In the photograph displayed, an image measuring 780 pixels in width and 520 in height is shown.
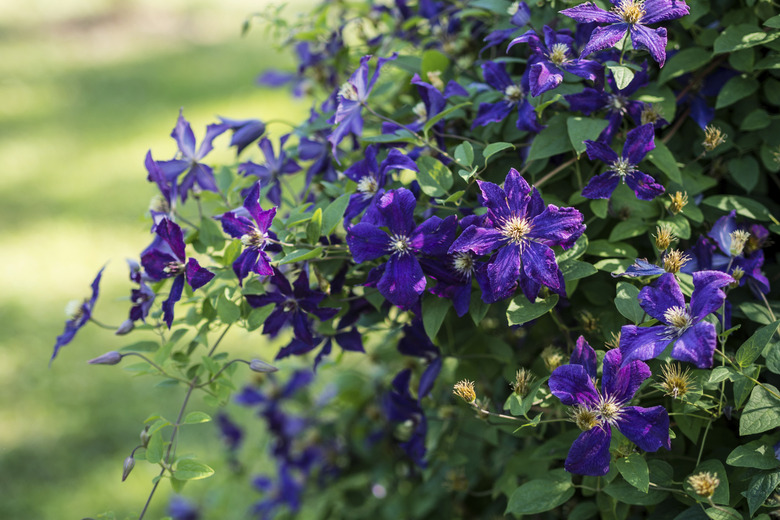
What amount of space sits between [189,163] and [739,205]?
0.90 metres

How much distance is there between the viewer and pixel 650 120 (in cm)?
110

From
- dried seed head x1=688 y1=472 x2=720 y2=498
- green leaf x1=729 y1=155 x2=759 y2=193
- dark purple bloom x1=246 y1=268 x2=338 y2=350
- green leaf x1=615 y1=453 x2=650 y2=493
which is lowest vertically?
green leaf x1=615 y1=453 x2=650 y2=493

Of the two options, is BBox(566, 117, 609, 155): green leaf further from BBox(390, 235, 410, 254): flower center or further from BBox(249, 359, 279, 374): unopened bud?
BBox(249, 359, 279, 374): unopened bud

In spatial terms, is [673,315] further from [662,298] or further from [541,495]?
[541,495]

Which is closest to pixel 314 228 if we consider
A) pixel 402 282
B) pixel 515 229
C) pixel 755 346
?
pixel 402 282

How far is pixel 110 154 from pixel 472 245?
455cm

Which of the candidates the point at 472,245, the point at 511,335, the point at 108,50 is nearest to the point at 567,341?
the point at 511,335

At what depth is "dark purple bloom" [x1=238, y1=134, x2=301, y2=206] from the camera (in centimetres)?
130

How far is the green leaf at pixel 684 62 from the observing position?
1.12 metres

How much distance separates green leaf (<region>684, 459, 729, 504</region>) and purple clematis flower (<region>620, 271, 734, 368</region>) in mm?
178

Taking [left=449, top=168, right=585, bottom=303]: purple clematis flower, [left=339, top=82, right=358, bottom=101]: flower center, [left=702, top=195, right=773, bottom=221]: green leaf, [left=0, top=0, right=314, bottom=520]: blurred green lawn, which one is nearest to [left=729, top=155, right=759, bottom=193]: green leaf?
[left=702, top=195, right=773, bottom=221]: green leaf

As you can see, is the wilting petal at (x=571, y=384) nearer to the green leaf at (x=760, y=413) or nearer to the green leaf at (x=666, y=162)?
the green leaf at (x=760, y=413)

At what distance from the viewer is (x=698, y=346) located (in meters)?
0.82

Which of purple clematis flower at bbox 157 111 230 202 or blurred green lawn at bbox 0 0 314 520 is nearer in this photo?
purple clematis flower at bbox 157 111 230 202
